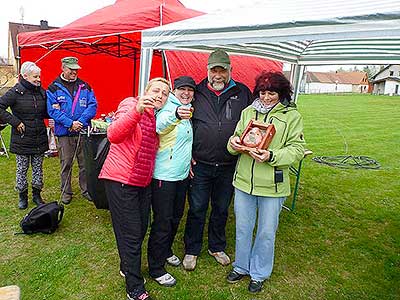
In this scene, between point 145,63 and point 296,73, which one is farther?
point 296,73

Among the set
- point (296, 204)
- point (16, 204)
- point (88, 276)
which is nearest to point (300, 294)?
point (88, 276)

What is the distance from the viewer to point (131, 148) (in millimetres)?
2303

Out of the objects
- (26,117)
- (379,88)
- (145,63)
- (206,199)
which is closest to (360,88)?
(379,88)

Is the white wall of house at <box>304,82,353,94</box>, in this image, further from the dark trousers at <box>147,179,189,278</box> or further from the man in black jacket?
the dark trousers at <box>147,179,189,278</box>

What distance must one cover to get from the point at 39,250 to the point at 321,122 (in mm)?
13520

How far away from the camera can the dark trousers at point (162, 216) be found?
8.42 ft

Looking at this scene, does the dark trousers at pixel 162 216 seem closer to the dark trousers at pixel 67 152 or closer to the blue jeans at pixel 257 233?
the blue jeans at pixel 257 233

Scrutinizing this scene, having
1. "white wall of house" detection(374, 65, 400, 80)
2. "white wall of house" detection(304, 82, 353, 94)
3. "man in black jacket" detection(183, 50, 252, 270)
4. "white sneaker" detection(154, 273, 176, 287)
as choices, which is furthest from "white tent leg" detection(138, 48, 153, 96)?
"white wall of house" detection(304, 82, 353, 94)

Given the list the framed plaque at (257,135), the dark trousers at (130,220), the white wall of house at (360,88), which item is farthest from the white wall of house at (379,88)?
the dark trousers at (130,220)

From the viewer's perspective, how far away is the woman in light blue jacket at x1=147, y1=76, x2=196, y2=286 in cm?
244

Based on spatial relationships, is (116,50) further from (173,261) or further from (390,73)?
(390,73)

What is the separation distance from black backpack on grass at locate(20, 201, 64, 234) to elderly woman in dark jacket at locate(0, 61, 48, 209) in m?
0.66

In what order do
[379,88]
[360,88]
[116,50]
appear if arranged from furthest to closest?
1. [360,88]
2. [379,88]
3. [116,50]

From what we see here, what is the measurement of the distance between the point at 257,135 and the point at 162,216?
0.91m
